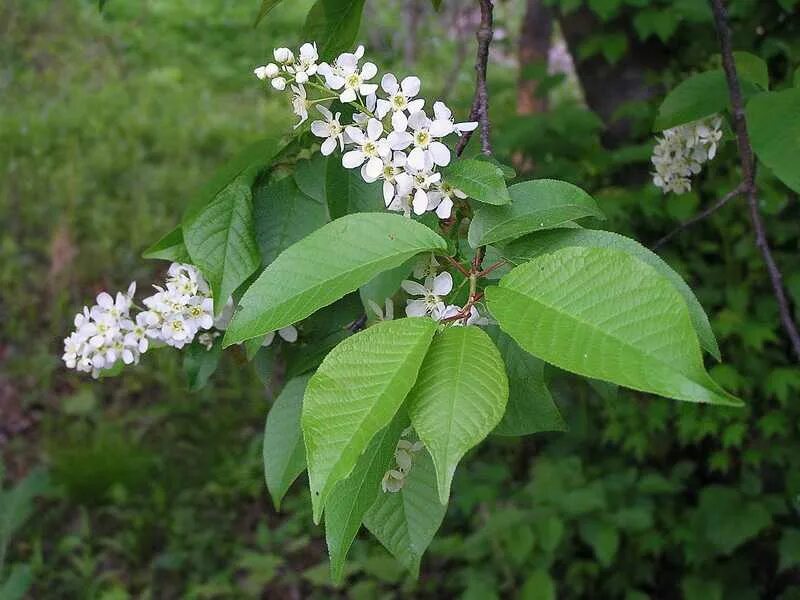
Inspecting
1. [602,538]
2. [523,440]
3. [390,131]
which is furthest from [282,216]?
[523,440]

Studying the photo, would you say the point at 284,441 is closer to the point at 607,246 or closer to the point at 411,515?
the point at 411,515

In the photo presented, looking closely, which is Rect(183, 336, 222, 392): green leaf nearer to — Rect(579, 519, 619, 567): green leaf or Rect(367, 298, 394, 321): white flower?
Rect(367, 298, 394, 321): white flower

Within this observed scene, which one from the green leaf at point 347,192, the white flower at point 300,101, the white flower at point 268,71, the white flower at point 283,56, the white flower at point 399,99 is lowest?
the green leaf at point 347,192

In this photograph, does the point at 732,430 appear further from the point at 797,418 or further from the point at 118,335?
the point at 118,335

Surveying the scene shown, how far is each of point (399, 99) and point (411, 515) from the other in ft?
1.32

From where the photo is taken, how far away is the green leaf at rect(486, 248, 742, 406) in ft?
1.89

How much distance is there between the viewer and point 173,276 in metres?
1.01

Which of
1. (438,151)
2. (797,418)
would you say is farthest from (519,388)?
(797,418)

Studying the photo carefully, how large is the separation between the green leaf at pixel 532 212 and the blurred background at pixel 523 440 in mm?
270

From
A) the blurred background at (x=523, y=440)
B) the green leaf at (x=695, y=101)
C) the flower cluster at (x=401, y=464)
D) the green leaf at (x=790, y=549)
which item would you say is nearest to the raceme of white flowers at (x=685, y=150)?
the green leaf at (x=695, y=101)

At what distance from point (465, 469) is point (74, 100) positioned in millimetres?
3974

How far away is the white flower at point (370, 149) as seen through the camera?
834 mm

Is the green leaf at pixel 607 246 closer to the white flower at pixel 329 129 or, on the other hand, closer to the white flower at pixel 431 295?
the white flower at pixel 431 295

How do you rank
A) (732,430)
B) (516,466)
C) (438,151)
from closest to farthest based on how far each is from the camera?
(438,151)
(732,430)
(516,466)
